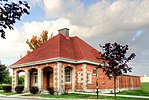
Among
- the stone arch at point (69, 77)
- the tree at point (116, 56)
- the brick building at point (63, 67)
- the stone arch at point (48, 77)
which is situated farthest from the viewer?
the stone arch at point (48, 77)

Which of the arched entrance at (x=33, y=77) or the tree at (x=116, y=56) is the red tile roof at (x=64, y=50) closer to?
the arched entrance at (x=33, y=77)

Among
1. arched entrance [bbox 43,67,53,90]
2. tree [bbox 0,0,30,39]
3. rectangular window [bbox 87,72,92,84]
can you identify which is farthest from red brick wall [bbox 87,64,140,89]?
tree [bbox 0,0,30,39]

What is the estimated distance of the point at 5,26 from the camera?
645 cm

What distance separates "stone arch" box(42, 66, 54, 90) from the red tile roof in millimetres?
1877

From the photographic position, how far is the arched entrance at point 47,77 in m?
33.5

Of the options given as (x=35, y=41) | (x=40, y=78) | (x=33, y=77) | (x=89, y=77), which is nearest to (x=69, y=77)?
(x=89, y=77)

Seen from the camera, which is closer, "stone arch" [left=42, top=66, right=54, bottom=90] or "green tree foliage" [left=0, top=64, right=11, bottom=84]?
"stone arch" [left=42, top=66, right=54, bottom=90]

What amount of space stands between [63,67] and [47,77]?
4.15m

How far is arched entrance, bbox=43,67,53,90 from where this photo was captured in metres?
33.5

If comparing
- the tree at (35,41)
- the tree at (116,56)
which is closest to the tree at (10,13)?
the tree at (116,56)

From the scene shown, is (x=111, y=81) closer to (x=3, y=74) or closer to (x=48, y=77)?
(x=48, y=77)

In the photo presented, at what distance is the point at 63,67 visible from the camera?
31.0m

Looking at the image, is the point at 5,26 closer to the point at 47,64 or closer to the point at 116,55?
the point at 116,55

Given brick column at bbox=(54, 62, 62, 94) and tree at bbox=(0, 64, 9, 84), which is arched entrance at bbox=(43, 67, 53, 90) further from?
tree at bbox=(0, 64, 9, 84)
